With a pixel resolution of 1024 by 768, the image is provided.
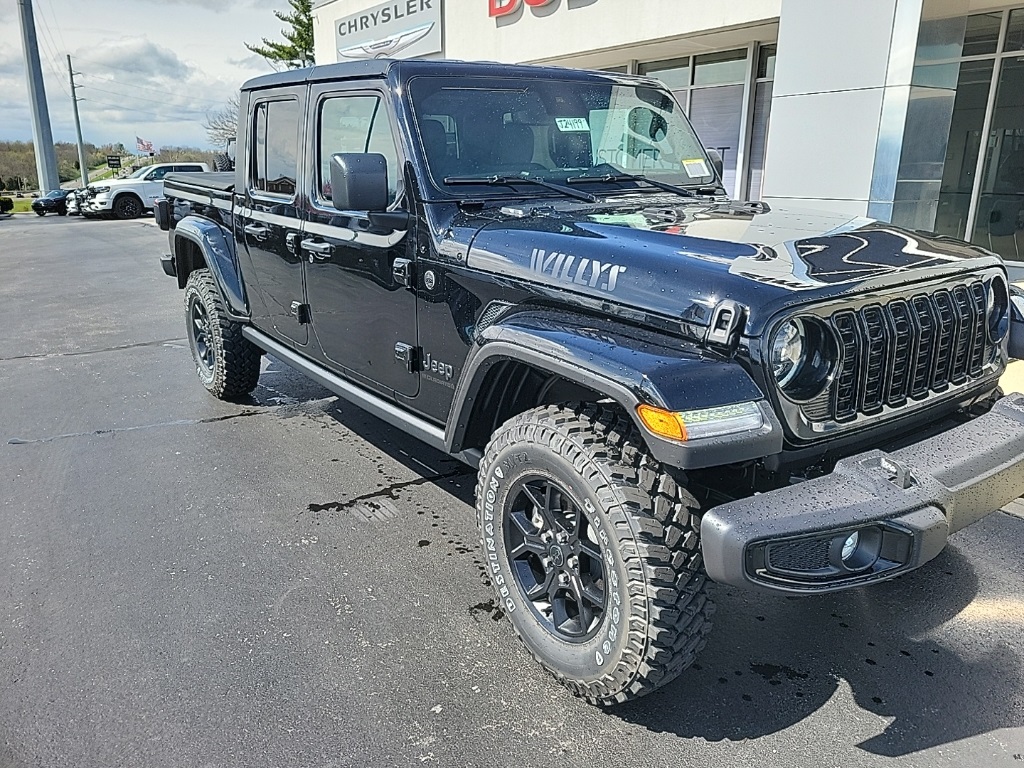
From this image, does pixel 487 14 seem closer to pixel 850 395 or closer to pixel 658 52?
pixel 658 52

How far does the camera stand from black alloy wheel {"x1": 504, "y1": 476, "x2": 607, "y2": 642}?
8.00 ft

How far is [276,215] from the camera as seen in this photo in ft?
13.6

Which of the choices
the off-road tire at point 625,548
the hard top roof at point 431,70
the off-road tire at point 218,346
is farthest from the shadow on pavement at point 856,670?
the off-road tire at point 218,346

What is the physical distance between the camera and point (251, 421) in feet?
16.8

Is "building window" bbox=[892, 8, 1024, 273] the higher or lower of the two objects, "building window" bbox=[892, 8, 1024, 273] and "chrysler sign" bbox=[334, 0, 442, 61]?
the lower

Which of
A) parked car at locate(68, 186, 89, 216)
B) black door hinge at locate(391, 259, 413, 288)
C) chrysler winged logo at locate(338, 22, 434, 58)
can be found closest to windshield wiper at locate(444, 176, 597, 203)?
black door hinge at locate(391, 259, 413, 288)

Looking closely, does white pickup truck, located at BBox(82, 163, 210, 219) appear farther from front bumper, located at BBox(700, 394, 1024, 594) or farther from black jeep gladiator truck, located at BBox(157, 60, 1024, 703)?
front bumper, located at BBox(700, 394, 1024, 594)

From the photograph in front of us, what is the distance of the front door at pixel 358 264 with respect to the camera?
3256mm

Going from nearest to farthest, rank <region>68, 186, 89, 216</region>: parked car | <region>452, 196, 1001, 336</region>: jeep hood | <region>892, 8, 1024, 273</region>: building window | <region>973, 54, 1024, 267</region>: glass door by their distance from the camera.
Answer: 1. <region>452, 196, 1001, 336</region>: jeep hood
2. <region>892, 8, 1024, 273</region>: building window
3. <region>973, 54, 1024, 267</region>: glass door
4. <region>68, 186, 89, 216</region>: parked car

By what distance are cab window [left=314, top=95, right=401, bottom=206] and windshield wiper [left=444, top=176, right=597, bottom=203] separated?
10.6 inches

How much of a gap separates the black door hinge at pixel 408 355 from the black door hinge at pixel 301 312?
3.00 feet

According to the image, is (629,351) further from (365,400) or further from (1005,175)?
(1005,175)

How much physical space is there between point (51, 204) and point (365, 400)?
29.1 meters

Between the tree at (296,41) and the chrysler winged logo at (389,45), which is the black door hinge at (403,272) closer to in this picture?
the chrysler winged logo at (389,45)
